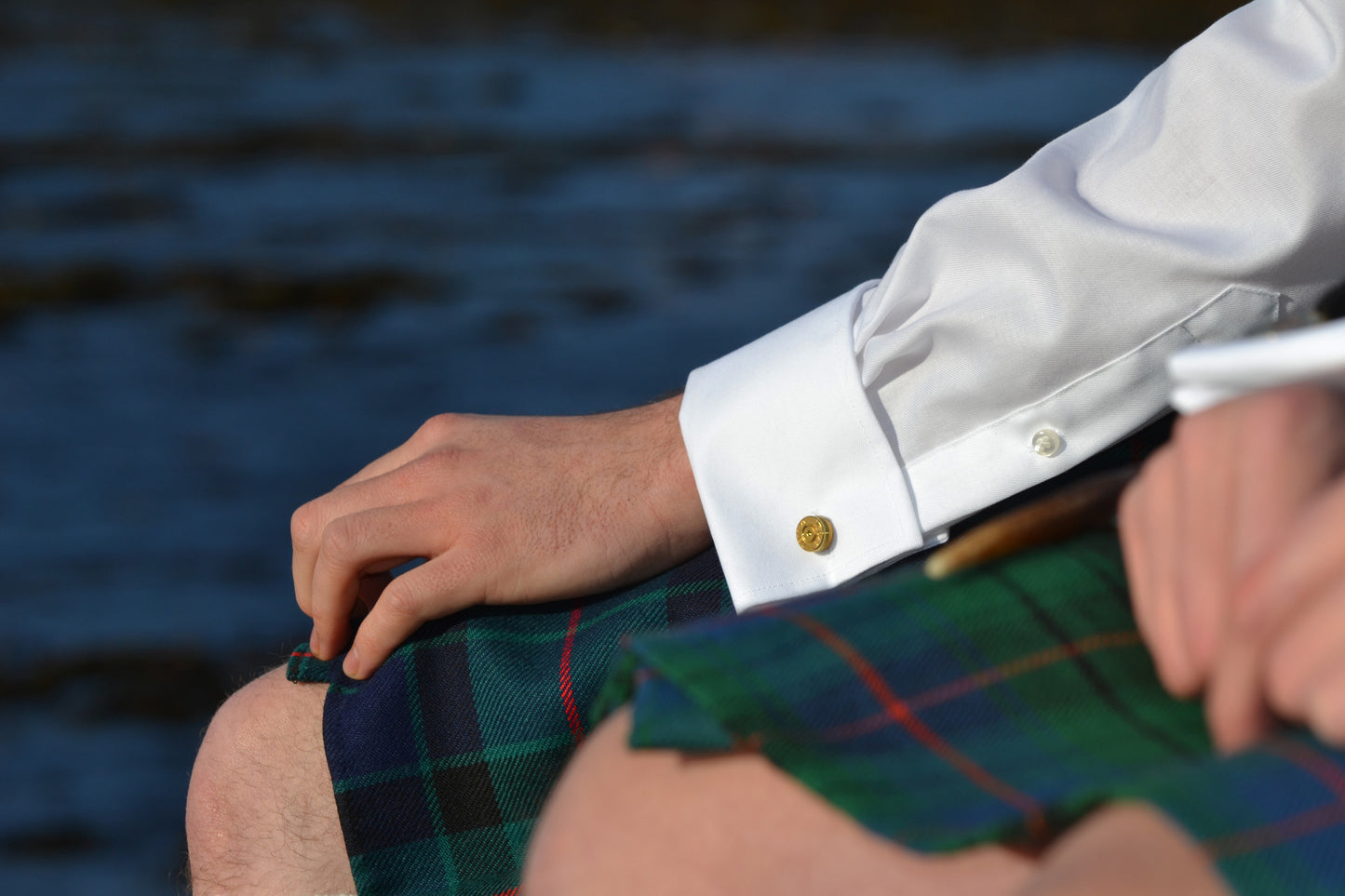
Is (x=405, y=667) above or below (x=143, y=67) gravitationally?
below

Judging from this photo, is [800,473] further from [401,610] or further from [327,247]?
[327,247]

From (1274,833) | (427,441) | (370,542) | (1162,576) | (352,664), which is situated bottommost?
(1274,833)

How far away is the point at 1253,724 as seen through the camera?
589 millimetres

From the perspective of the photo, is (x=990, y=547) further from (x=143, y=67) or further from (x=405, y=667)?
(x=143, y=67)

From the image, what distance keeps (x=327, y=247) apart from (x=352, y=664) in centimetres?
435

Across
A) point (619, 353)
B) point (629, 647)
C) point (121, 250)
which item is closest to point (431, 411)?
point (619, 353)

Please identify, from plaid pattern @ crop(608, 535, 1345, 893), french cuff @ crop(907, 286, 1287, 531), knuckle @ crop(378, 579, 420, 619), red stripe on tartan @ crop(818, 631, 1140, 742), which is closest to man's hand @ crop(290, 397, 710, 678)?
knuckle @ crop(378, 579, 420, 619)

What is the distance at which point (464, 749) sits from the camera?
45.6 inches

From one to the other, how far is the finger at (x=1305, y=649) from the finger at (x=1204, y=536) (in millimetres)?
58

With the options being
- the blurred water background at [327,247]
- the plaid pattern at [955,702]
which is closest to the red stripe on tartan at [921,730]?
the plaid pattern at [955,702]

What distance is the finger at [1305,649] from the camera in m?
0.54

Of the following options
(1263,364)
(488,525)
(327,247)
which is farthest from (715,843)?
(327,247)

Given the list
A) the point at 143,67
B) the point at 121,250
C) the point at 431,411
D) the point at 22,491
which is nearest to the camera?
the point at 22,491

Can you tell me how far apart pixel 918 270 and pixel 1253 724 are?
71cm
